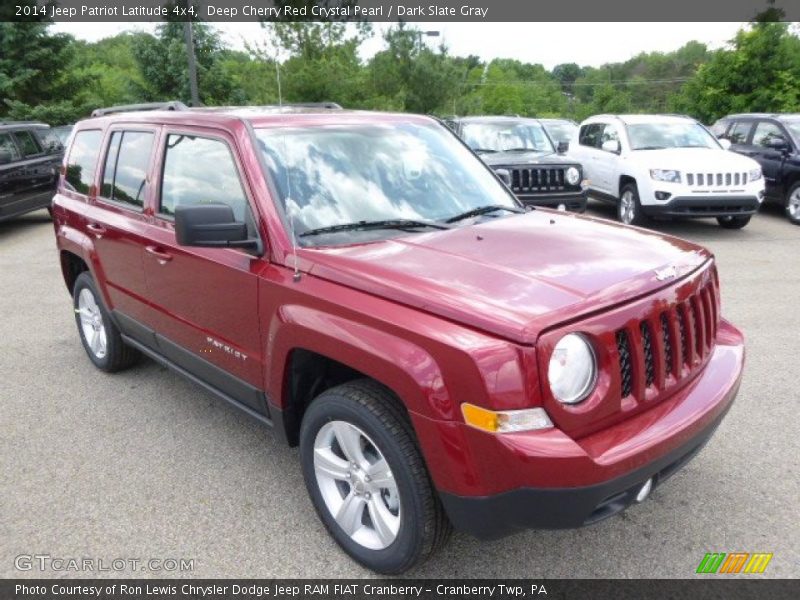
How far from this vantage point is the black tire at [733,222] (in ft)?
33.0

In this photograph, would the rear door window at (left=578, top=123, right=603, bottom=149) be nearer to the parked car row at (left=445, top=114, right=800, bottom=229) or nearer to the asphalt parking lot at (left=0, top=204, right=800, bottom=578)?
the parked car row at (left=445, top=114, right=800, bottom=229)

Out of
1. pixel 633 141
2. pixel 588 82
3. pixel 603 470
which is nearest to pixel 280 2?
pixel 633 141

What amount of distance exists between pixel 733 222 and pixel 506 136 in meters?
3.85

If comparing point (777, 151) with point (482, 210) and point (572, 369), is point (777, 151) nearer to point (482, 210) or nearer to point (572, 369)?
point (482, 210)

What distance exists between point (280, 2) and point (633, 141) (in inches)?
301

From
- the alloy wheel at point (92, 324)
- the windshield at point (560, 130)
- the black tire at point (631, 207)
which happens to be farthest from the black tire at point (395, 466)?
the windshield at point (560, 130)

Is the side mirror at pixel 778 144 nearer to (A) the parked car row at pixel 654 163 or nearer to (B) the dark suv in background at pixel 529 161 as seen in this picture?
(A) the parked car row at pixel 654 163

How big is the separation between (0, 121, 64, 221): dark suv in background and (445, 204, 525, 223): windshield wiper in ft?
33.0

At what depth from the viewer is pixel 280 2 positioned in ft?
43.3

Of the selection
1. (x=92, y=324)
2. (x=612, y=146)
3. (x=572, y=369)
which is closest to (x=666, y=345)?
(x=572, y=369)

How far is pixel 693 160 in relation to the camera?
960 centimetres

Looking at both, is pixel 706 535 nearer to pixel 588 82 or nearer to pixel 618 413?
pixel 618 413

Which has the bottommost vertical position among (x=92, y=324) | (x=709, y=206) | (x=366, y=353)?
(x=92, y=324)

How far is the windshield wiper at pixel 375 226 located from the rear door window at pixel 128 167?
1.47 m
